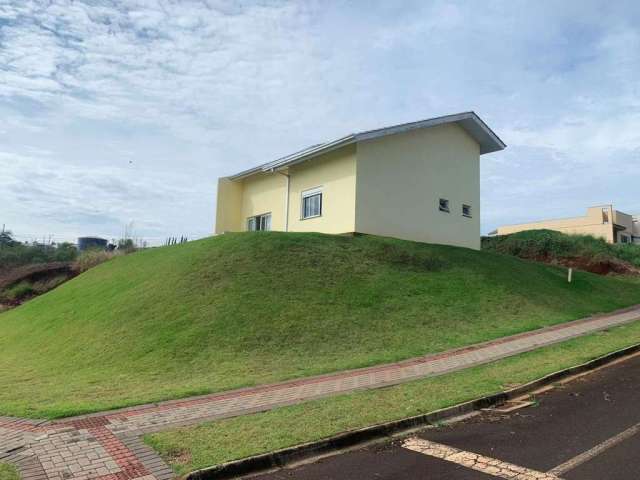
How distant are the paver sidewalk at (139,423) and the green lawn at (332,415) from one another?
1.09 ft

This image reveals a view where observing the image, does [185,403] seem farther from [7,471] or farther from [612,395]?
[612,395]

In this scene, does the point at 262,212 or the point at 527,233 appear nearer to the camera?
the point at 262,212

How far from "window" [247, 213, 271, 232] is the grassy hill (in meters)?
6.93

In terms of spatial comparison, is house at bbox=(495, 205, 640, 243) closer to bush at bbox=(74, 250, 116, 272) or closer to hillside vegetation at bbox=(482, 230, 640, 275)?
hillside vegetation at bbox=(482, 230, 640, 275)

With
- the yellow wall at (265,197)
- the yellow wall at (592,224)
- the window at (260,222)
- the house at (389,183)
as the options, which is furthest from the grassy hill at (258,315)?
the yellow wall at (592,224)

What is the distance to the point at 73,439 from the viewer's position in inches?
234

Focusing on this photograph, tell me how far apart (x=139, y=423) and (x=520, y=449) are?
4663 millimetres

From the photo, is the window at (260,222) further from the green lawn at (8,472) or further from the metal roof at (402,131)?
the green lawn at (8,472)

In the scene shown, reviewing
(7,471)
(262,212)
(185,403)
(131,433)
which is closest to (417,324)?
(185,403)

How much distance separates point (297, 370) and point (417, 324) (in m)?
4.33

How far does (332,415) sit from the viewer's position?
6.77 meters

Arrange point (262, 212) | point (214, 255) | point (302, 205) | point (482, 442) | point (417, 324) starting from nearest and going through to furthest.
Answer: point (482, 442) < point (417, 324) < point (214, 255) < point (302, 205) < point (262, 212)

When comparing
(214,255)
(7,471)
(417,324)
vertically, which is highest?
(214,255)

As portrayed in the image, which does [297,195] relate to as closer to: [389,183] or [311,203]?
[311,203]
